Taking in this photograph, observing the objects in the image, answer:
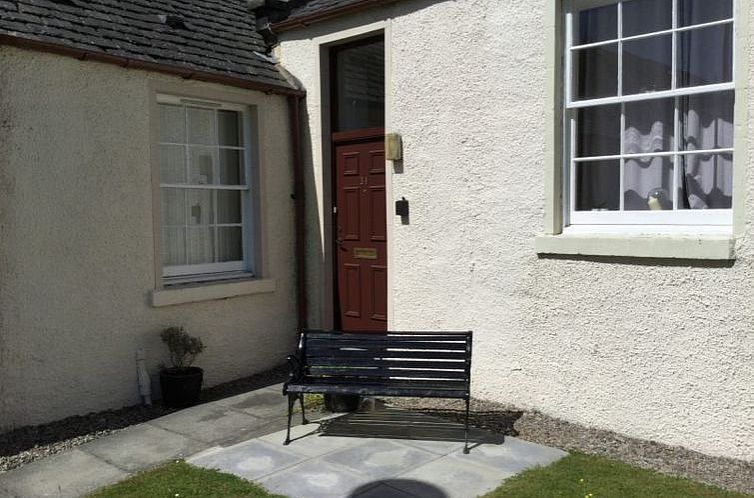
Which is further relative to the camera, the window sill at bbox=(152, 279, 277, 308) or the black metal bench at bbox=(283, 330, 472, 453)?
the window sill at bbox=(152, 279, 277, 308)

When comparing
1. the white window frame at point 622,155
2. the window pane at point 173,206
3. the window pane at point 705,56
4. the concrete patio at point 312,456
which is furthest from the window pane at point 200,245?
the window pane at point 705,56

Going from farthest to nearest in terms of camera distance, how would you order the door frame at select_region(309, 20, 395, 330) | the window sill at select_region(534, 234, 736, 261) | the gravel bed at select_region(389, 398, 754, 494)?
the door frame at select_region(309, 20, 395, 330) → the window sill at select_region(534, 234, 736, 261) → the gravel bed at select_region(389, 398, 754, 494)

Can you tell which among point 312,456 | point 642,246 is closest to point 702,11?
point 642,246

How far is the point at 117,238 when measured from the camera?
6.43 m

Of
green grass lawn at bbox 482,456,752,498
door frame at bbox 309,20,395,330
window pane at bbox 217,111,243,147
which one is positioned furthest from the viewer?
door frame at bbox 309,20,395,330

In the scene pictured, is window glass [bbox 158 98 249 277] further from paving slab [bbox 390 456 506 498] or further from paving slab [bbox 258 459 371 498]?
paving slab [bbox 390 456 506 498]

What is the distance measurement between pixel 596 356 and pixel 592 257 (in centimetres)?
79

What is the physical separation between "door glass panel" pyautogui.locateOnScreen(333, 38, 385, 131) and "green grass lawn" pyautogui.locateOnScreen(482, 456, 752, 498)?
13.8 feet

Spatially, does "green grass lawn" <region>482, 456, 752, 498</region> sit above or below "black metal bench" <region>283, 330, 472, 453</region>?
below

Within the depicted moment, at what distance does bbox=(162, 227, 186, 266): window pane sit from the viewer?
707cm

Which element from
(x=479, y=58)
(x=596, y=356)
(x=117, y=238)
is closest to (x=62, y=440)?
(x=117, y=238)

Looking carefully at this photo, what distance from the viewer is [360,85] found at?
786cm

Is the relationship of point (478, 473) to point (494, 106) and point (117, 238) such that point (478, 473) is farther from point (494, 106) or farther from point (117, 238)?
point (117, 238)

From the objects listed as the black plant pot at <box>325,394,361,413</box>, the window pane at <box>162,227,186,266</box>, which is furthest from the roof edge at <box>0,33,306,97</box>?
the black plant pot at <box>325,394,361,413</box>
